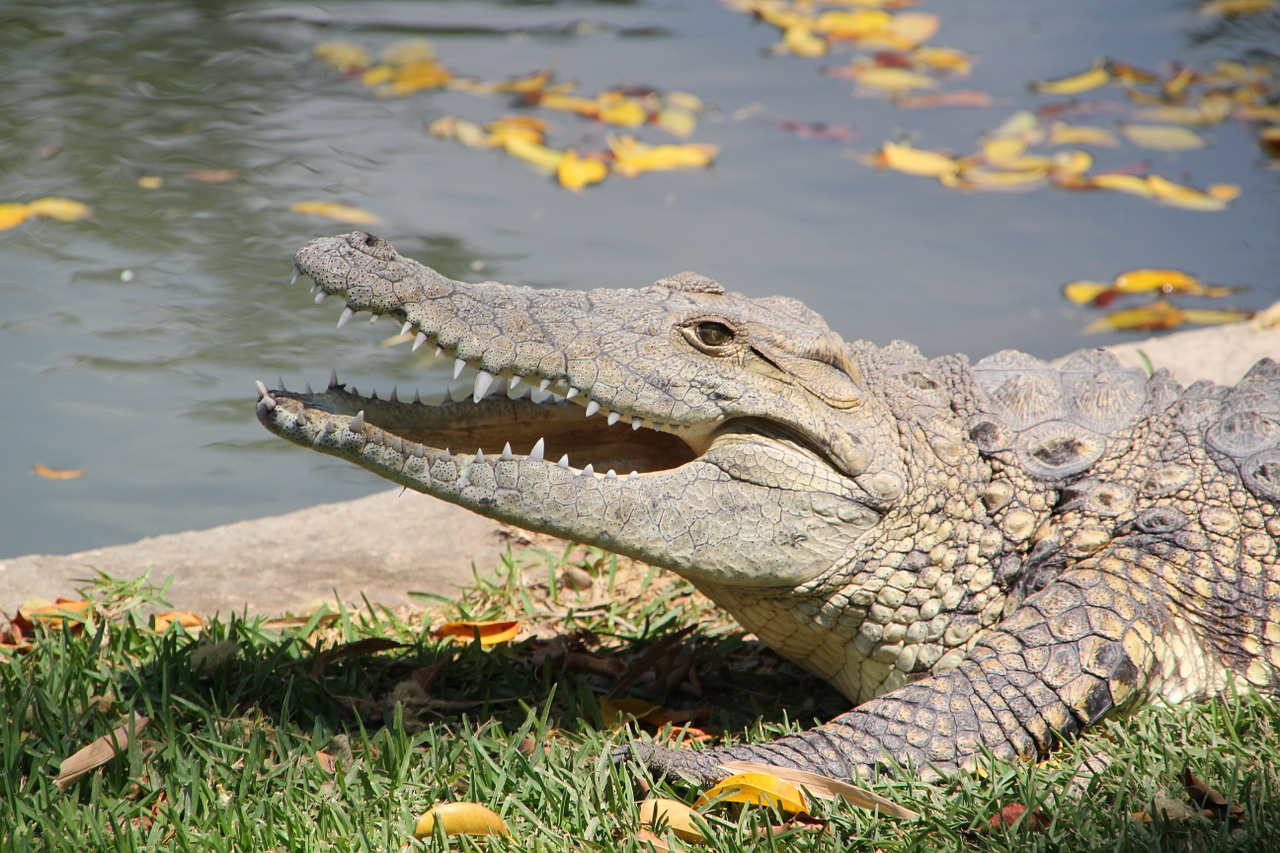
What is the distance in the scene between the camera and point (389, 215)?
7410 millimetres

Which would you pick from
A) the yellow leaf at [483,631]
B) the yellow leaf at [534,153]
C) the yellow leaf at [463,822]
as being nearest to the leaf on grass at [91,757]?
the yellow leaf at [463,822]

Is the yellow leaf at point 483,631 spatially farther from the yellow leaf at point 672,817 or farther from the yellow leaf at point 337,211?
the yellow leaf at point 337,211

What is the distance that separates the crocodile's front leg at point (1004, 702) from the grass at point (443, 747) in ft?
0.25

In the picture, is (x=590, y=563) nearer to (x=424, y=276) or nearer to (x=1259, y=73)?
(x=424, y=276)

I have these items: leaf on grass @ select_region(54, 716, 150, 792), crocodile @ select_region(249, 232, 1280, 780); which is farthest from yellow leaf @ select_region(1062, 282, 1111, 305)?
leaf on grass @ select_region(54, 716, 150, 792)

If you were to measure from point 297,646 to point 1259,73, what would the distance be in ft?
31.5

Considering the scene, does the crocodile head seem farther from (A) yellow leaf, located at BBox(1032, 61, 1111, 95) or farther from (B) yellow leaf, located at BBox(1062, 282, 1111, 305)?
(A) yellow leaf, located at BBox(1032, 61, 1111, 95)

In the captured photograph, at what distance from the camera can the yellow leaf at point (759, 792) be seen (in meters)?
2.81

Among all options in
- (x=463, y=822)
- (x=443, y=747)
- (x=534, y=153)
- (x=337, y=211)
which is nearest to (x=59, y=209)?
(x=337, y=211)

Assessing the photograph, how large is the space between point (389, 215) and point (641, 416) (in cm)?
473

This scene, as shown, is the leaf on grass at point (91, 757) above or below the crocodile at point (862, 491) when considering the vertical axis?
below

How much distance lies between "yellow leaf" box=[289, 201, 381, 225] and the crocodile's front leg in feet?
16.4

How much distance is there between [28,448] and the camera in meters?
5.57

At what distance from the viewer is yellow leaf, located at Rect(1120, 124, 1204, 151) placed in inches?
346
